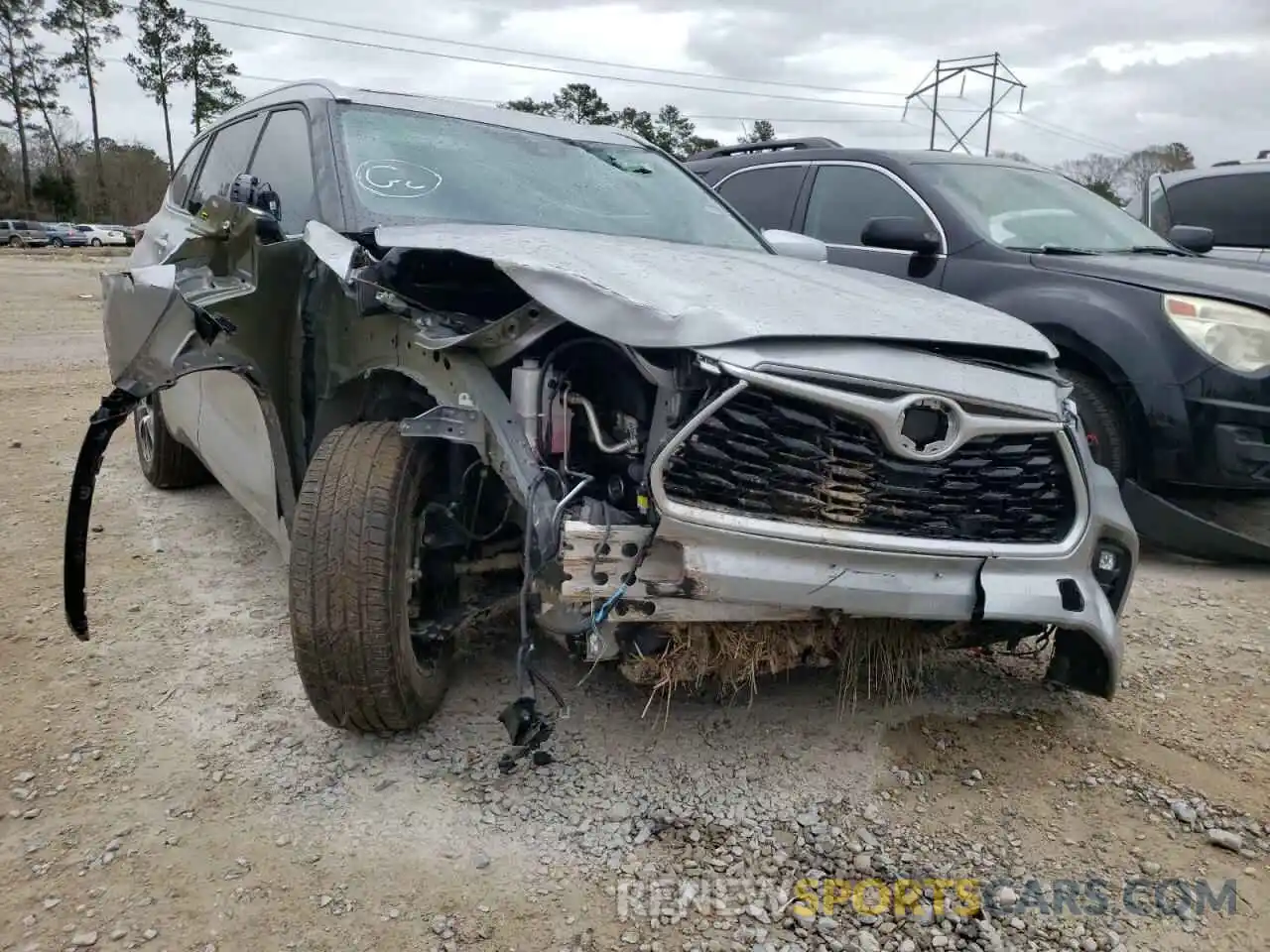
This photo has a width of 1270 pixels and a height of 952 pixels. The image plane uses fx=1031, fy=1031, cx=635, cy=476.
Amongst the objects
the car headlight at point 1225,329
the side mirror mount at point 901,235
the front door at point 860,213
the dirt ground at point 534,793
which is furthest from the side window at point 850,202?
the dirt ground at point 534,793

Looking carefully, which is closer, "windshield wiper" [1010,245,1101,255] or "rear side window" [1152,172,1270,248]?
"windshield wiper" [1010,245,1101,255]

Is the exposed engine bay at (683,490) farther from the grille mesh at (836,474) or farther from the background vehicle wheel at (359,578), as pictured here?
the background vehicle wheel at (359,578)

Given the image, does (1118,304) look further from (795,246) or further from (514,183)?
(514,183)

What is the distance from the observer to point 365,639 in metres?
2.47

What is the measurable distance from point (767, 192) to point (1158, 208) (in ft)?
11.0

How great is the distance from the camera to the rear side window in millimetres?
7152

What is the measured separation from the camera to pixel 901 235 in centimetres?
494

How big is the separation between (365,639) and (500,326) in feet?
2.68

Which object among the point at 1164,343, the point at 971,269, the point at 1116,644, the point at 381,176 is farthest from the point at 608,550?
the point at 971,269

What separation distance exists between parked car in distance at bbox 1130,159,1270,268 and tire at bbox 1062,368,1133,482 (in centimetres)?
329

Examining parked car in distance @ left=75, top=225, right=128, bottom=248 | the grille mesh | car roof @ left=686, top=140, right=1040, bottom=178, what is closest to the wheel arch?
car roof @ left=686, top=140, right=1040, bottom=178

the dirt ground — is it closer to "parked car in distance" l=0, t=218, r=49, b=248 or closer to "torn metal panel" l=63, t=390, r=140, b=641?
"torn metal panel" l=63, t=390, r=140, b=641

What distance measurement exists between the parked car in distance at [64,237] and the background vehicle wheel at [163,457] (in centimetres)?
4112

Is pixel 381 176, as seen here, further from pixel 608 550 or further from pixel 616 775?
pixel 616 775
